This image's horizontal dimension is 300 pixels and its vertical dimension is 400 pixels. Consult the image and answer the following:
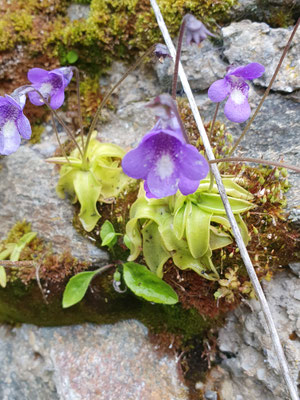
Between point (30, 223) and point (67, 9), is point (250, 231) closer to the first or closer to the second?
point (30, 223)

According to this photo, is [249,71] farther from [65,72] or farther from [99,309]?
[99,309]

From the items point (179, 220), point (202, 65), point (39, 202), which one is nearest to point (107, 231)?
point (179, 220)

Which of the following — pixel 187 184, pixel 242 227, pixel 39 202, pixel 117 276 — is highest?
pixel 187 184

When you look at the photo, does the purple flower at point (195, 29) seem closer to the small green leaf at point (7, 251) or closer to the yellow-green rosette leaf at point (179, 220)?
the yellow-green rosette leaf at point (179, 220)

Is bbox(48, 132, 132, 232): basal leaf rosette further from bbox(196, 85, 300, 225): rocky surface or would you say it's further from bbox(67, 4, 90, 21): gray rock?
bbox(67, 4, 90, 21): gray rock

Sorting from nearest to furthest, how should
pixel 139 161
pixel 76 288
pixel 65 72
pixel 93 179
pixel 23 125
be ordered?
pixel 139 161
pixel 23 125
pixel 65 72
pixel 76 288
pixel 93 179

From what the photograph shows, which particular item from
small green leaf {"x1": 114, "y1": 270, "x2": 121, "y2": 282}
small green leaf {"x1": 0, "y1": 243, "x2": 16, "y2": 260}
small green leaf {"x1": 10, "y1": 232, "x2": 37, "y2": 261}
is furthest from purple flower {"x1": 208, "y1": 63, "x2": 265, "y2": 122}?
small green leaf {"x1": 0, "y1": 243, "x2": 16, "y2": 260}

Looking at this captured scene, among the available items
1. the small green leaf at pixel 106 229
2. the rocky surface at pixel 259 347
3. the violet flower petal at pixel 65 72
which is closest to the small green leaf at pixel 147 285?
the small green leaf at pixel 106 229

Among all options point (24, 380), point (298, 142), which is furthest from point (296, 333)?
point (24, 380)
